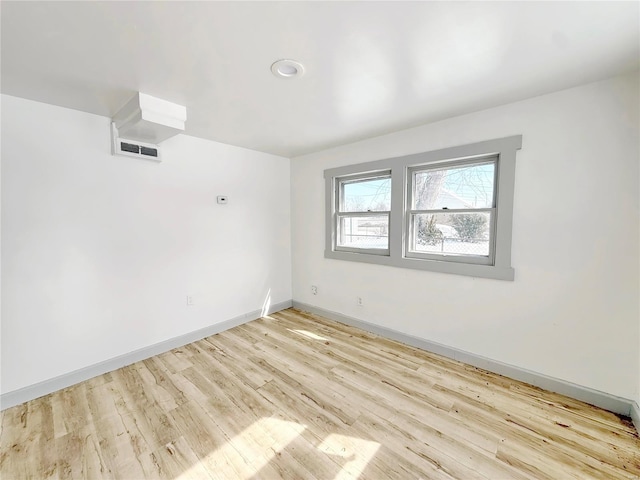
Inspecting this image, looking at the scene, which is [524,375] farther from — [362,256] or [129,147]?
[129,147]

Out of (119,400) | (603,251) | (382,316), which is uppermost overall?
(603,251)

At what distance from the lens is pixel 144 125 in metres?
2.12

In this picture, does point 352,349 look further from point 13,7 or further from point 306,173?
point 13,7

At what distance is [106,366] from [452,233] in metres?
3.56

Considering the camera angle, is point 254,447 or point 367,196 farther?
point 367,196

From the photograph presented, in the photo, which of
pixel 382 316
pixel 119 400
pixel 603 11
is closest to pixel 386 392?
pixel 382 316

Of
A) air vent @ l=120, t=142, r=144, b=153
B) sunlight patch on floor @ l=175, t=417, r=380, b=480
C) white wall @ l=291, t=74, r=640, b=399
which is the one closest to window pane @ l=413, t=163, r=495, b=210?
white wall @ l=291, t=74, r=640, b=399

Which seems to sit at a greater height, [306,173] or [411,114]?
[411,114]

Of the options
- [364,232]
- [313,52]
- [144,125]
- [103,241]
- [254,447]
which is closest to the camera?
[313,52]

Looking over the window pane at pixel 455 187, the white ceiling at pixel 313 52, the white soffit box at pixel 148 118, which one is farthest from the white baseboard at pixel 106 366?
the window pane at pixel 455 187

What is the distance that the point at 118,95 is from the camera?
1.99 m

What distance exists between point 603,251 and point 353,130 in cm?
231

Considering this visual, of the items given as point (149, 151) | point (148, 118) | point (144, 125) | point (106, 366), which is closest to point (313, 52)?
point (148, 118)

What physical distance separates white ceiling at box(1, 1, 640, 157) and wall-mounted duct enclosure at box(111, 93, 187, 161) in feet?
0.27
